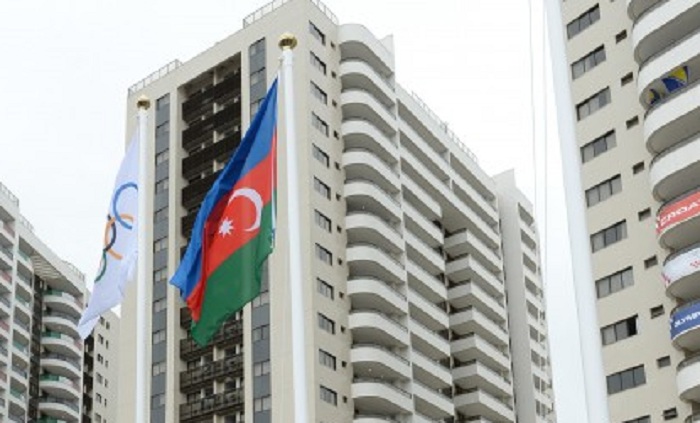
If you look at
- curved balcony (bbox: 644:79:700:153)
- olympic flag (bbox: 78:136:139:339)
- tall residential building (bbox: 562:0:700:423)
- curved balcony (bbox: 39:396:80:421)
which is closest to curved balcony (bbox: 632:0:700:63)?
tall residential building (bbox: 562:0:700:423)

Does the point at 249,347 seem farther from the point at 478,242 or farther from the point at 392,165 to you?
the point at 478,242

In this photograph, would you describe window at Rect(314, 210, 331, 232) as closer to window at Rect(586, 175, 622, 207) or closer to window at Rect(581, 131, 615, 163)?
window at Rect(581, 131, 615, 163)

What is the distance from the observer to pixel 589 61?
263 ft

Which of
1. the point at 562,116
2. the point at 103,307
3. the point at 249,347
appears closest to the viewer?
the point at 562,116

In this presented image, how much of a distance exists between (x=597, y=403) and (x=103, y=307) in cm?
1773

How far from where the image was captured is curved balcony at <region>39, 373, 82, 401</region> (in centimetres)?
14562

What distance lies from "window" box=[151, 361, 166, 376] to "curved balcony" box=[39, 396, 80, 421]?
4854cm

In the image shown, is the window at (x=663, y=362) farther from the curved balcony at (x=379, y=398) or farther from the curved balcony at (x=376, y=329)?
the curved balcony at (x=376, y=329)

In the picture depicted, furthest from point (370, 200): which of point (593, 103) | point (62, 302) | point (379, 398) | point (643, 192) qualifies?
point (62, 302)

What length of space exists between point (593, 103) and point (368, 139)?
96.4ft

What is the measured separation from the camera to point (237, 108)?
106m

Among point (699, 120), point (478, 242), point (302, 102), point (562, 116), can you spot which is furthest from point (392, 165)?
point (562, 116)

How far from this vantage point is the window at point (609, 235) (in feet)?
244

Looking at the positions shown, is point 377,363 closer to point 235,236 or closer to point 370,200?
point 370,200
